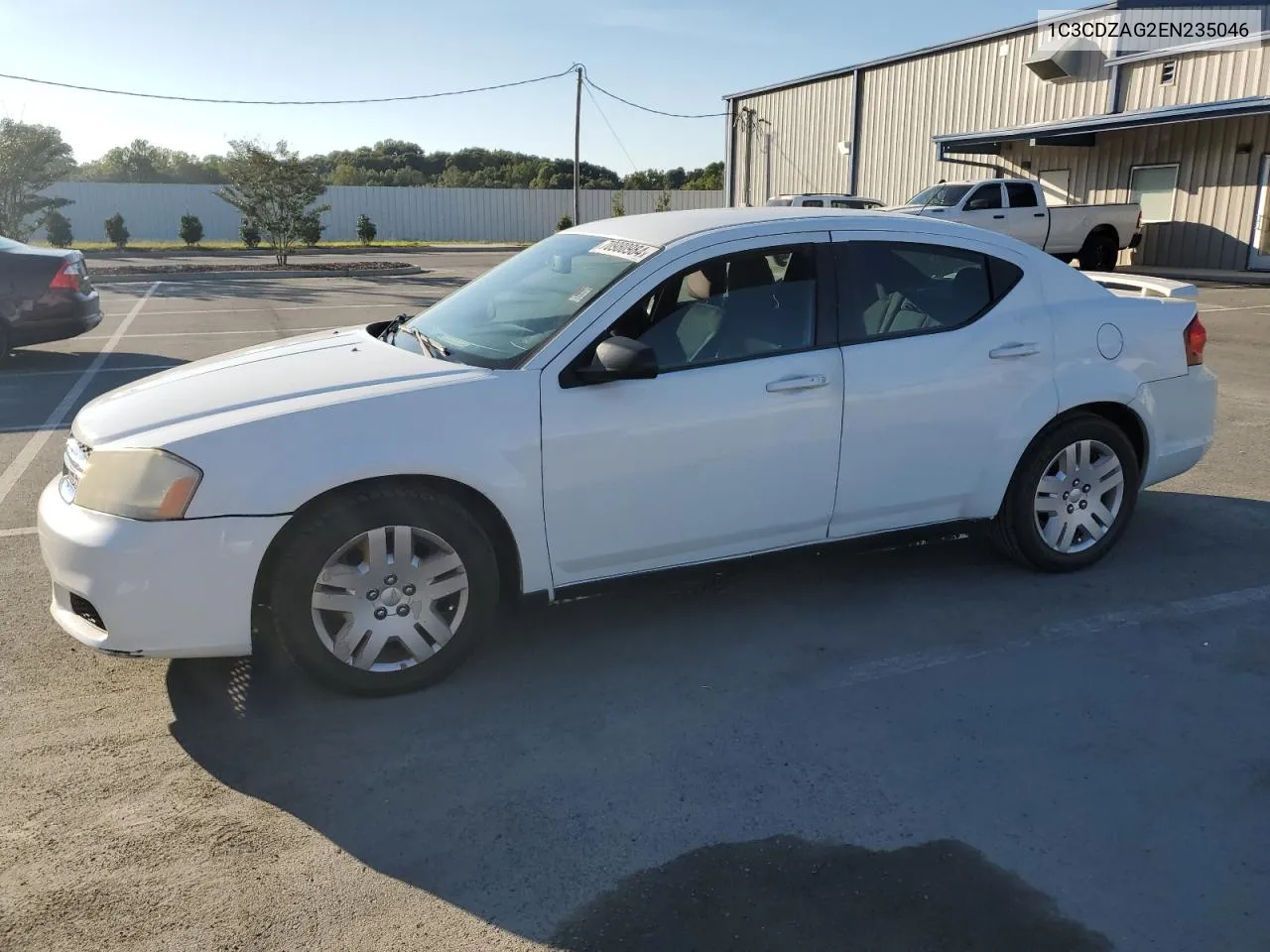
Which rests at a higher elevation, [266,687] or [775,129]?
[775,129]

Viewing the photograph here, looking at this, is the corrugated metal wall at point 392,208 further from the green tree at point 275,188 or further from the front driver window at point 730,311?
the front driver window at point 730,311

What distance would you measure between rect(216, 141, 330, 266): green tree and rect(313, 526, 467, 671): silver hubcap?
2675 cm

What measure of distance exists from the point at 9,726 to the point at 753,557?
8.88ft

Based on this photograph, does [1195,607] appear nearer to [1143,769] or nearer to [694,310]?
[1143,769]

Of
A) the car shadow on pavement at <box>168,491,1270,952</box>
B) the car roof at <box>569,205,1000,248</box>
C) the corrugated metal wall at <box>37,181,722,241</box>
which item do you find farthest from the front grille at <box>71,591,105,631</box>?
the corrugated metal wall at <box>37,181,722,241</box>

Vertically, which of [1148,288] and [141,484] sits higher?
[1148,288]

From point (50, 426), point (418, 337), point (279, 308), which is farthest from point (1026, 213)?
point (418, 337)

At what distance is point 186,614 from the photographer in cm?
332

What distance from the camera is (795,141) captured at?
36969 mm

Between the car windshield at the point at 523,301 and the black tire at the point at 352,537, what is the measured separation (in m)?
0.63

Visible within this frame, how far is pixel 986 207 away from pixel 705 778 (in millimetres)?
20752

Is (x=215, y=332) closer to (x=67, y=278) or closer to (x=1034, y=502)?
(x=67, y=278)

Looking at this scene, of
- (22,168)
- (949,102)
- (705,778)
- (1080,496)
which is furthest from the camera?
(22,168)

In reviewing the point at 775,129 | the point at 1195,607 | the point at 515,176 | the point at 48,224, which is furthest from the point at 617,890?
the point at 515,176
